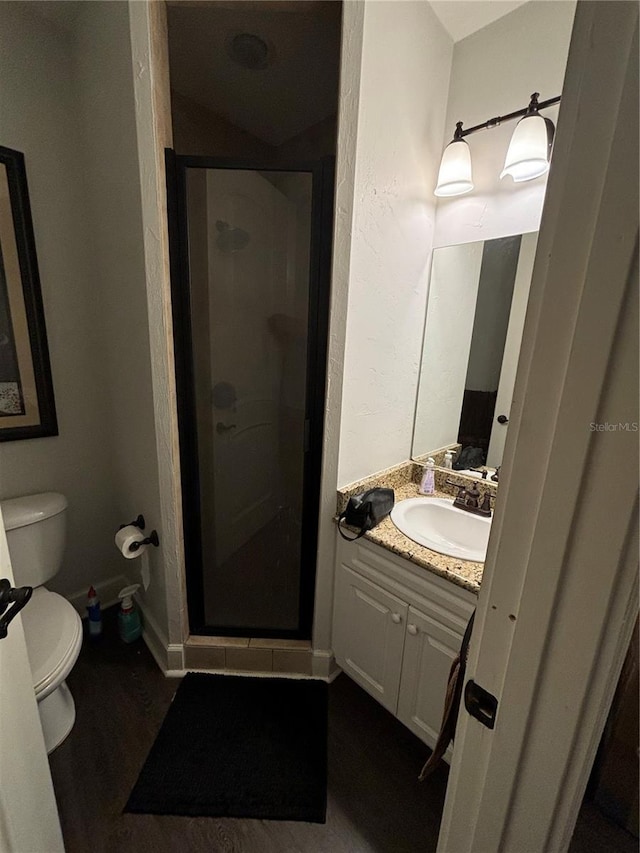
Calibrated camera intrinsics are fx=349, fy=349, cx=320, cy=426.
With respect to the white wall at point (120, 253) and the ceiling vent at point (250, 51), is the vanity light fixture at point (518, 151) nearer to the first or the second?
the ceiling vent at point (250, 51)

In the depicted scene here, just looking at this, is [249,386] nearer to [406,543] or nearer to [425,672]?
[406,543]

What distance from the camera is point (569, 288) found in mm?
365

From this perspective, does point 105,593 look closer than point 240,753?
No

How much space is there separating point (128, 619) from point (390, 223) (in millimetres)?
2101

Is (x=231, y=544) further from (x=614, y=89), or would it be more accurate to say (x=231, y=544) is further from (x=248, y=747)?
(x=614, y=89)

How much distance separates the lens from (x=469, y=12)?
4.12 ft

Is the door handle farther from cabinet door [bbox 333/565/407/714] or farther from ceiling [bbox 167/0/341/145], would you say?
ceiling [bbox 167/0/341/145]

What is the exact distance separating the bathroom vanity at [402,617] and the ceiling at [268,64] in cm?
171

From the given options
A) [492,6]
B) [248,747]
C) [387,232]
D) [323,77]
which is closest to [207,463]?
[248,747]

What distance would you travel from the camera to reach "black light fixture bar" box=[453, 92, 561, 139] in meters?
1.15

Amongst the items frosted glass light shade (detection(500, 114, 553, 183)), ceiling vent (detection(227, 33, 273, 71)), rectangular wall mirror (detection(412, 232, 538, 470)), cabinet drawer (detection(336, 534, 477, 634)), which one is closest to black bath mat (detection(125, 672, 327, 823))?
cabinet drawer (detection(336, 534, 477, 634))

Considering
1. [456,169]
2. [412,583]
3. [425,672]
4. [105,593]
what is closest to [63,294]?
[105,593]

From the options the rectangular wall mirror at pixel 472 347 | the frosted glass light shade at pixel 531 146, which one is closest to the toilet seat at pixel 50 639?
the rectangular wall mirror at pixel 472 347

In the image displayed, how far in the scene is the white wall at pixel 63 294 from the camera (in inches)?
52.5
